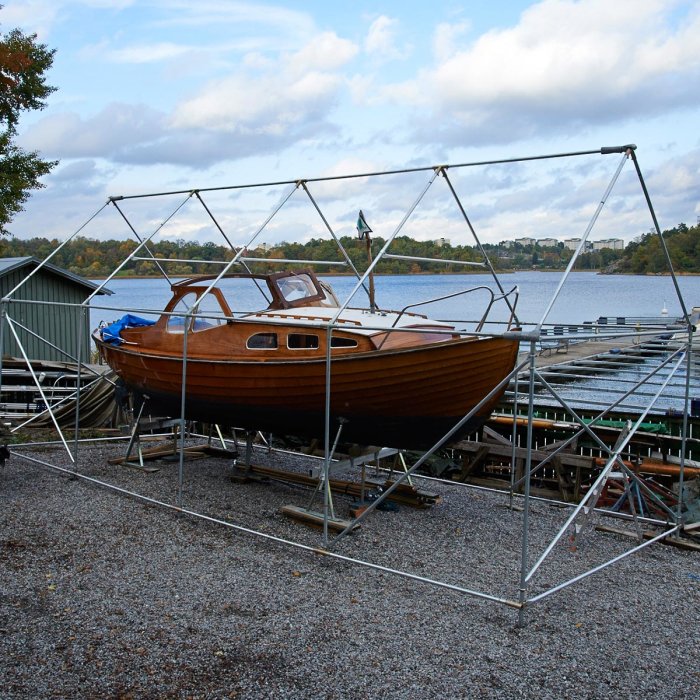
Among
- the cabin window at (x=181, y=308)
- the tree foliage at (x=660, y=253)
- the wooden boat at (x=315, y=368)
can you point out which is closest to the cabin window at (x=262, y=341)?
the wooden boat at (x=315, y=368)

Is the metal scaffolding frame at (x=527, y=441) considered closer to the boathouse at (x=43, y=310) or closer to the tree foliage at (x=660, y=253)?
the boathouse at (x=43, y=310)

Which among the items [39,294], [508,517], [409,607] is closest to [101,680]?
[409,607]

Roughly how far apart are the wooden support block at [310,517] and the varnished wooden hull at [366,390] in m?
1.03

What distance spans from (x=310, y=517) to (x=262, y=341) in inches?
92.5

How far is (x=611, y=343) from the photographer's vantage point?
3188 centimetres

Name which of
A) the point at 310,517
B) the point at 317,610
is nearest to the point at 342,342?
the point at 310,517

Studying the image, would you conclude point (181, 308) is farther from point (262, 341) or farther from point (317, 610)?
point (317, 610)

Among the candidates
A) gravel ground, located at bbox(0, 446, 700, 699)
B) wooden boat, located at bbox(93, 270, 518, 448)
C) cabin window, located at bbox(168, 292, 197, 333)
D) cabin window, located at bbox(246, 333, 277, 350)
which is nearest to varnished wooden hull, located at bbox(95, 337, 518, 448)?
wooden boat, located at bbox(93, 270, 518, 448)

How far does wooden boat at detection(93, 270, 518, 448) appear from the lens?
8.83 m

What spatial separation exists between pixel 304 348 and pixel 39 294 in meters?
14.2

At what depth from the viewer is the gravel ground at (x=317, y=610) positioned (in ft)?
18.5

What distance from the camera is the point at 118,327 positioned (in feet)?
41.0

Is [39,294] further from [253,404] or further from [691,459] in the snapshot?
[691,459]

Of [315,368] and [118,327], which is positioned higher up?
[118,327]
